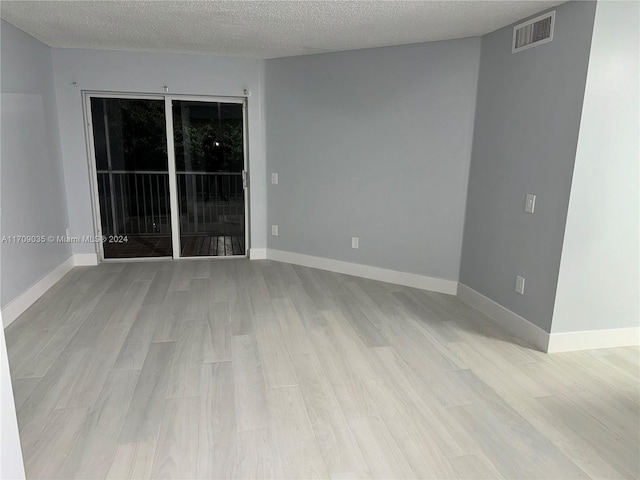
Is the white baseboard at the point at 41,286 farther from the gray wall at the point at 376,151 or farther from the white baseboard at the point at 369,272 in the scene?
the gray wall at the point at 376,151

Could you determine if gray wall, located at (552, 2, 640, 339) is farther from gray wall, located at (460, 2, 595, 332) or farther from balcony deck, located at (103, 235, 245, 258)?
balcony deck, located at (103, 235, 245, 258)

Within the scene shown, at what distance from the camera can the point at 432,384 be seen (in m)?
2.60

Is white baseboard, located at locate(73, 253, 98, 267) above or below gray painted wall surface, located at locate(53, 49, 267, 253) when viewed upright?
below

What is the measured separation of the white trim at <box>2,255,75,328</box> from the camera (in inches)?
133

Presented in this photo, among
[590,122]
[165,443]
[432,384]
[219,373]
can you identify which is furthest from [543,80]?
[165,443]

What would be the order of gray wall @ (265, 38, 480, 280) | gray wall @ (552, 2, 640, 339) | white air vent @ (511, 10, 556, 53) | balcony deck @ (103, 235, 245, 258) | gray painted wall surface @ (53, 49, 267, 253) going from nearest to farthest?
gray wall @ (552, 2, 640, 339) < white air vent @ (511, 10, 556, 53) < gray wall @ (265, 38, 480, 280) < gray painted wall surface @ (53, 49, 267, 253) < balcony deck @ (103, 235, 245, 258)

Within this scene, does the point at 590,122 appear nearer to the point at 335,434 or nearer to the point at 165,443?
the point at 335,434

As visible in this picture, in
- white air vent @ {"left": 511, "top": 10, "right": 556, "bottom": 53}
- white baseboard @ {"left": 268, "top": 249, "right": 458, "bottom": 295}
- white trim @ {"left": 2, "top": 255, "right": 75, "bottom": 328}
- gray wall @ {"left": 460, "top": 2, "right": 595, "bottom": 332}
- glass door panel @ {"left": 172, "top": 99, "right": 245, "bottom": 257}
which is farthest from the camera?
glass door panel @ {"left": 172, "top": 99, "right": 245, "bottom": 257}

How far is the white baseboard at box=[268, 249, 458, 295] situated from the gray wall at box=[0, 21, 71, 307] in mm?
2431

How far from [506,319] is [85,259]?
4.57 metres

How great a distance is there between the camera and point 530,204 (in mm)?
3133

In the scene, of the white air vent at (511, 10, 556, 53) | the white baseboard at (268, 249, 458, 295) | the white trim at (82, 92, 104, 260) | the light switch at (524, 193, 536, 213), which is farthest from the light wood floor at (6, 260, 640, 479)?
the white air vent at (511, 10, 556, 53)

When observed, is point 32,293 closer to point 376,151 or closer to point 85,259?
point 85,259

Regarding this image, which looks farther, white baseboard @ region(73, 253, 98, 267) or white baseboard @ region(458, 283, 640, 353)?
white baseboard @ region(73, 253, 98, 267)
